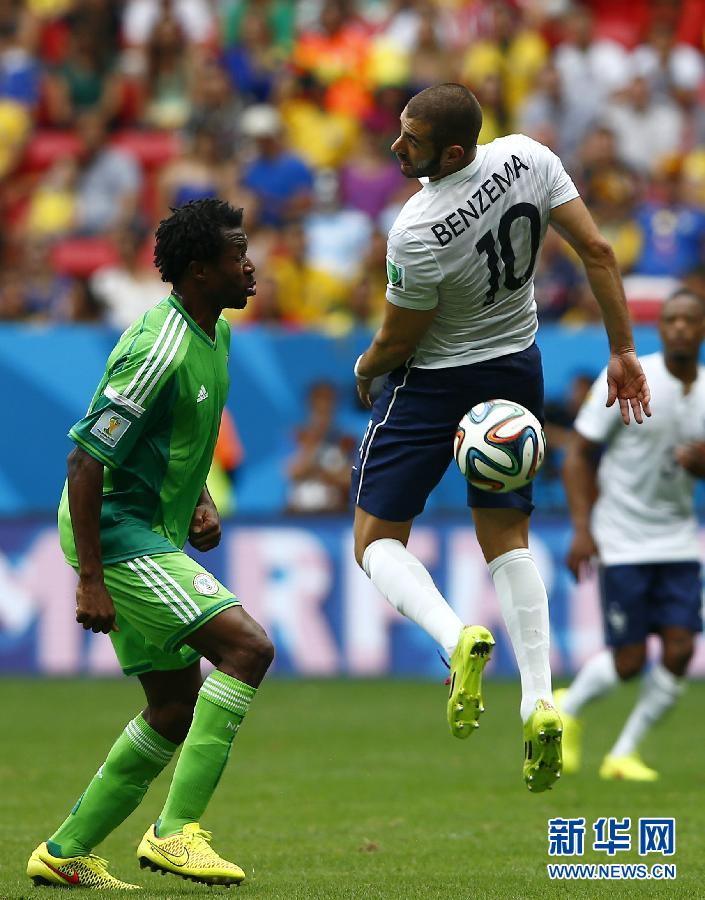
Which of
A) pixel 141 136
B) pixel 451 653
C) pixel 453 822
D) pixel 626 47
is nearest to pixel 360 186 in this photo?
pixel 141 136

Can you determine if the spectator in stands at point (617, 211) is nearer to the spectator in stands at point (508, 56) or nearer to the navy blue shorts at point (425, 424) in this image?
the spectator in stands at point (508, 56)

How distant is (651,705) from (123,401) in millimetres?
4974

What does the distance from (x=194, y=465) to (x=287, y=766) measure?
13.4ft

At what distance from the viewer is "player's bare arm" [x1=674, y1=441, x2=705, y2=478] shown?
966cm

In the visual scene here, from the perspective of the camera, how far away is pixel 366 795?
8.92 meters

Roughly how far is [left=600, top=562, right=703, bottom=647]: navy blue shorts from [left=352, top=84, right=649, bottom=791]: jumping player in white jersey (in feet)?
10.2

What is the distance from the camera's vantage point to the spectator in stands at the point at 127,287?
15.9 meters

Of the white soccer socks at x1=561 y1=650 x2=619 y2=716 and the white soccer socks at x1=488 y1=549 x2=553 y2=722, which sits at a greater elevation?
the white soccer socks at x1=561 y1=650 x2=619 y2=716

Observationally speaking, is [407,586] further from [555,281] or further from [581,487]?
[555,281]

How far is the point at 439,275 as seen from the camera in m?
6.39

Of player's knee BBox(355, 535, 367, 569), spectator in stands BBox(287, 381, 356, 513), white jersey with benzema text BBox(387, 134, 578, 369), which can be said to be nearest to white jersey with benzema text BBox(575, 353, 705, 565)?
player's knee BBox(355, 535, 367, 569)

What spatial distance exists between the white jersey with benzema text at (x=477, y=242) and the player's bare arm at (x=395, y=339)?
48 millimetres

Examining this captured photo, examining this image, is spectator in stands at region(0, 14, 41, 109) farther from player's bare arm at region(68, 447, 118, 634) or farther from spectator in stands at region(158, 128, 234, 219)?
player's bare arm at region(68, 447, 118, 634)

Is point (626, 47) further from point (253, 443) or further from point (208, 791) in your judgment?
point (208, 791)
